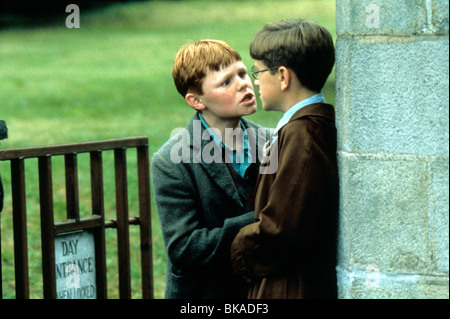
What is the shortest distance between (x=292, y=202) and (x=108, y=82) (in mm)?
21367

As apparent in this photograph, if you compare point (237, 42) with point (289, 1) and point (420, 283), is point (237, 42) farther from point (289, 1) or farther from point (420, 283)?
point (420, 283)

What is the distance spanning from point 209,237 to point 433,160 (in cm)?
82

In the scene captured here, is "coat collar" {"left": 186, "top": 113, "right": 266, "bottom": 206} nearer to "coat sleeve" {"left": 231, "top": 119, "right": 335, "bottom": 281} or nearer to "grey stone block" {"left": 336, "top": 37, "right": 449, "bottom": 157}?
"coat sleeve" {"left": 231, "top": 119, "right": 335, "bottom": 281}

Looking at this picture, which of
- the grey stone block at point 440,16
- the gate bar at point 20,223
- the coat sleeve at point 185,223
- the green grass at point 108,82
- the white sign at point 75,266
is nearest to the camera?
the grey stone block at point 440,16

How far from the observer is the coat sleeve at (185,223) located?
2779 millimetres

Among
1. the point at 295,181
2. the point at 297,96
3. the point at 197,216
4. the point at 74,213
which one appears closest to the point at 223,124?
the point at 197,216

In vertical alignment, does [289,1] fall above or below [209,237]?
above

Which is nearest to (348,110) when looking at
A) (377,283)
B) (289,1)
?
(377,283)

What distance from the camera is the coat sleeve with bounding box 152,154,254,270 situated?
278 cm

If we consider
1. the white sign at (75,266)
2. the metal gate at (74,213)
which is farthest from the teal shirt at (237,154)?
the white sign at (75,266)

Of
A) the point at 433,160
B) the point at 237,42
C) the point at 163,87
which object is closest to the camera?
the point at 433,160

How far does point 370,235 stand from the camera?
7.94ft

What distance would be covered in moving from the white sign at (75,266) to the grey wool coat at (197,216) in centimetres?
143

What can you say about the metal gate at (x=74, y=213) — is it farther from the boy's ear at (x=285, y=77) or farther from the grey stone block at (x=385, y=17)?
the grey stone block at (x=385, y=17)
